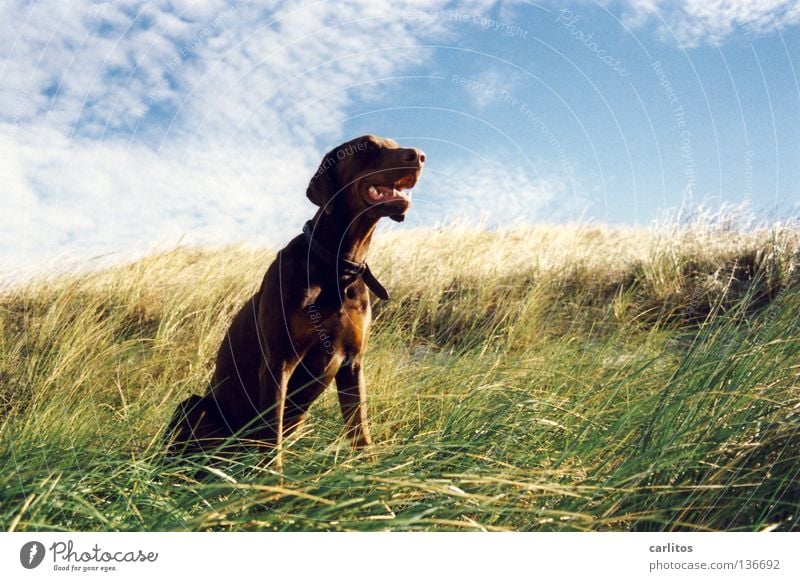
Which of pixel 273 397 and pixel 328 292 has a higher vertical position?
pixel 328 292

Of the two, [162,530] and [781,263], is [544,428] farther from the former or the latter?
[781,263]

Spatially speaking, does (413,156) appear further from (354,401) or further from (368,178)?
(354,401)

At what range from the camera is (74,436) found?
2.51 m

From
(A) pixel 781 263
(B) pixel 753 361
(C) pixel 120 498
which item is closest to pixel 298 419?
(C) pixel 120 498

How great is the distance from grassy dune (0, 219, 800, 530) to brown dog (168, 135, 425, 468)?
Result: 0.21m

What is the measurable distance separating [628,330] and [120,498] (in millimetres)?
3935

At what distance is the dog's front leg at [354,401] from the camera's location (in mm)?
2552

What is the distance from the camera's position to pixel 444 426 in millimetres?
2646
